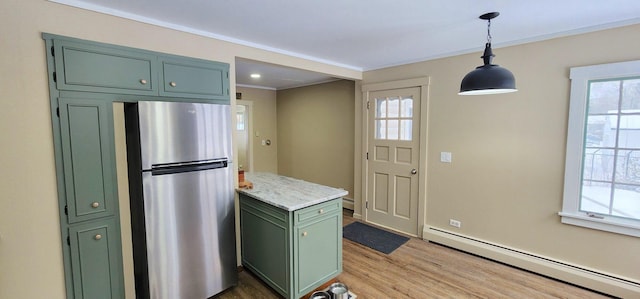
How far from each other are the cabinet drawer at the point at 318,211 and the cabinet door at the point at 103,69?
4.93ft

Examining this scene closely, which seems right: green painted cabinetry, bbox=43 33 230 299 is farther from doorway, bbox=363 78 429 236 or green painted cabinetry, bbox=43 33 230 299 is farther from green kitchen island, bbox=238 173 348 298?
doorway, bbox=363 78 429 236

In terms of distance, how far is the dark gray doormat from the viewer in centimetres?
349

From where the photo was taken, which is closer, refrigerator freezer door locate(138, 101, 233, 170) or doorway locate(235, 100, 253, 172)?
refrigerator freezer door locate(138, 101, 233, 170)

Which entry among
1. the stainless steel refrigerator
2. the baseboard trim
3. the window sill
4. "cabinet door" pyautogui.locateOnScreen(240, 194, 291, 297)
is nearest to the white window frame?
the window sill

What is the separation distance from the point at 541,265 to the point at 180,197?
135 inches

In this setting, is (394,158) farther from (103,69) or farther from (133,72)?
(103,69)

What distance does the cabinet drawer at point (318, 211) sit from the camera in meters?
2.26

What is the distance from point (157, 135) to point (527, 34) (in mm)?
3351

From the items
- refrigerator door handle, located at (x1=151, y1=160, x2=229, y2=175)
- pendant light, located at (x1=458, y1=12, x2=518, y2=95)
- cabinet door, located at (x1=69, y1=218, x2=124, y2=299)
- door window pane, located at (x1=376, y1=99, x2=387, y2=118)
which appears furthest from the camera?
door window pane, located at (x1=376, y1=99, x2=387, y2=118)

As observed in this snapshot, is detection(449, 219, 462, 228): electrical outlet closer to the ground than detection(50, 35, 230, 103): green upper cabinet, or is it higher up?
closer to the ground

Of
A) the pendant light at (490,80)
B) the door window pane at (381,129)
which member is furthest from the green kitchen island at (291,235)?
the door window pane at (381,129)

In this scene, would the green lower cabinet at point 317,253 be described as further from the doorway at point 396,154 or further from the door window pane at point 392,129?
the door window pane at point 392,129

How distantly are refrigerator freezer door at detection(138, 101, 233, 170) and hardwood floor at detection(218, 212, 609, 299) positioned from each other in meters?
1.32

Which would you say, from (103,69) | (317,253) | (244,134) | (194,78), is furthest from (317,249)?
Result: (244,134)
